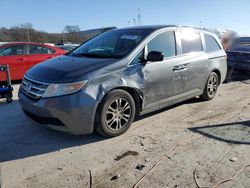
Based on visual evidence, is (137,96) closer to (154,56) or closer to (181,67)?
(154,56)

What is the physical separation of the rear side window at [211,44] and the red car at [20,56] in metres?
5.72

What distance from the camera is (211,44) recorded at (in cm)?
684

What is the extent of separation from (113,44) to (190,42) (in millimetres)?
1740

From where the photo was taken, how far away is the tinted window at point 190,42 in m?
5.88

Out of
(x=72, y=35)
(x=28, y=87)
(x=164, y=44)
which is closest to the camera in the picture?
(x=28, y=87)

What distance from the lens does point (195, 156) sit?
3986 millimetres

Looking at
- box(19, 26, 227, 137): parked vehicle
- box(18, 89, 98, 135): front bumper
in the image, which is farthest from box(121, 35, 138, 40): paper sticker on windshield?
box(18, 89, 98, 135): front bumper

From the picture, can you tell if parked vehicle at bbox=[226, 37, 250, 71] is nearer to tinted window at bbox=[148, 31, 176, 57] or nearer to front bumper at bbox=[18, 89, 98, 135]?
tinted window at bbox=[148, 31, 176, 57]

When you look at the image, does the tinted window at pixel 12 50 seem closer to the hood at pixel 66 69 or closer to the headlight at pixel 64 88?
the hood at pixel 66 69

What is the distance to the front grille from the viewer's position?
425 centimetres

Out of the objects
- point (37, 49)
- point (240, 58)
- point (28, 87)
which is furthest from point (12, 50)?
point (240, 58)

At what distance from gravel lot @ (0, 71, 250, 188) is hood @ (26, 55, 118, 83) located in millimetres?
984

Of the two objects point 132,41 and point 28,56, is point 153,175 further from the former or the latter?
point 28,56

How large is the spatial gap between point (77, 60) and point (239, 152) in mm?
2870
